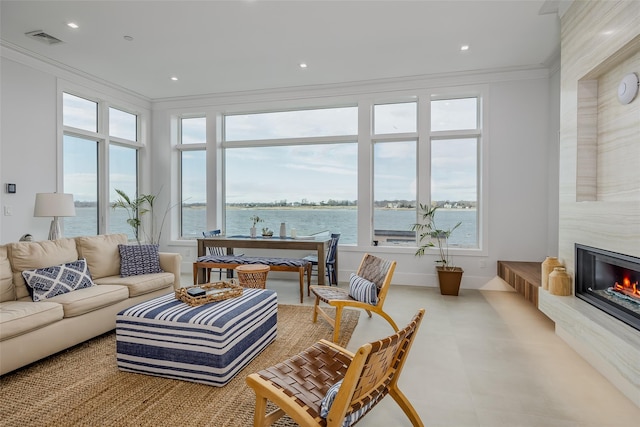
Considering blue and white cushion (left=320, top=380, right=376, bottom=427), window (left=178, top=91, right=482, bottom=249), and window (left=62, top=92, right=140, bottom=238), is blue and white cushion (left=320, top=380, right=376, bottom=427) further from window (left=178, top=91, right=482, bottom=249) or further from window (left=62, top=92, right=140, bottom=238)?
window (left=62, top=92, right=140, bottom=238)

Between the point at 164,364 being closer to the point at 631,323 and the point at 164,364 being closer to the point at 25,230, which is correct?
the point at 631,323

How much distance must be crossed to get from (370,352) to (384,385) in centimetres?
44

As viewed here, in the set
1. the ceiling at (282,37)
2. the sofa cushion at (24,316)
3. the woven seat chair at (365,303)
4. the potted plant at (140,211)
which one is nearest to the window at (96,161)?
the potted plant at (140,211)

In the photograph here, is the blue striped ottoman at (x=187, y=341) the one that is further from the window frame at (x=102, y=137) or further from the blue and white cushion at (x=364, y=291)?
the window frame at (x=102, y=137)

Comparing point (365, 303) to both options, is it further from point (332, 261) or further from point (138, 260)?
point (138, 260)

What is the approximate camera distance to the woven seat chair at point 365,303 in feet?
9.79

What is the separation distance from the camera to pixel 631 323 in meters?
2.10

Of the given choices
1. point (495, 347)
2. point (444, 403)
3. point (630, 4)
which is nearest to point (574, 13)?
point (630, 4)

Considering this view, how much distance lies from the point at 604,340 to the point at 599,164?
1.33 m

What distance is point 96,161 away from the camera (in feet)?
17.6

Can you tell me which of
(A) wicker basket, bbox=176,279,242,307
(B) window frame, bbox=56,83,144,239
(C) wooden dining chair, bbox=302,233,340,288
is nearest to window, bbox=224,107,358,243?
(C) wooden dining chair, bbox=302,233,340,288

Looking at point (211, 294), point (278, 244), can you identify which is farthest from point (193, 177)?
point (211, 294)

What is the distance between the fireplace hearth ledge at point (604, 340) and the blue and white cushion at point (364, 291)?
148 cm

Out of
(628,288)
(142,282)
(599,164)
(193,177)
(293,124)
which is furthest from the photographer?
(193,177)
